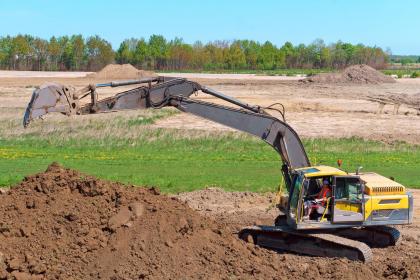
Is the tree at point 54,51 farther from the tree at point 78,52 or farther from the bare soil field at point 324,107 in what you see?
the bare soil field at point 324,107

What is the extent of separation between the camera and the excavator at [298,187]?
51.2 ft

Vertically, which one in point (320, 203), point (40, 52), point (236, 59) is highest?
point (40, 52)

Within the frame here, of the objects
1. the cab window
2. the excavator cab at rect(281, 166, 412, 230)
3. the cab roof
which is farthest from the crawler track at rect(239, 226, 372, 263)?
the cab roof

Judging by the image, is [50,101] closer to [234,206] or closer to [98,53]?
[234,206]

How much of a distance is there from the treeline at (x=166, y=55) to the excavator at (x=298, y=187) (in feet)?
361

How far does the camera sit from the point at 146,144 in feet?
116

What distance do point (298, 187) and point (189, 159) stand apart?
1474 cm

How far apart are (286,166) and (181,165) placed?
12017 millimetres

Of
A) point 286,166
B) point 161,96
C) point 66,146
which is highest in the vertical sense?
point 161,96

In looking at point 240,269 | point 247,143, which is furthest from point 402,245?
point 247,143

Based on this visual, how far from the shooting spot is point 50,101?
14961mm

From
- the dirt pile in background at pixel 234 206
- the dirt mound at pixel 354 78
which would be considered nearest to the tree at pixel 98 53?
the dirt mound at pixel 354 78

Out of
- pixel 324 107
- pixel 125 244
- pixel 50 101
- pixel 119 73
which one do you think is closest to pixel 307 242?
pixel 125 244

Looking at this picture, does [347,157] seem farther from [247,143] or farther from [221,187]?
[221,187]
